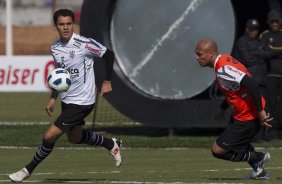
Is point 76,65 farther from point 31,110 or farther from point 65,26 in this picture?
point 31,110

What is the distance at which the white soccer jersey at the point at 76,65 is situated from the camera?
13.6 m

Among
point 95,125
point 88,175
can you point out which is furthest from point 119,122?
point 88,175

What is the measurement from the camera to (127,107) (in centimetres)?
2012

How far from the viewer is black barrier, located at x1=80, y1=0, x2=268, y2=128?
65.6 ft

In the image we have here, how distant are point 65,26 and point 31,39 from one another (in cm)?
4488

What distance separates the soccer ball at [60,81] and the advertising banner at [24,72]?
633 inches

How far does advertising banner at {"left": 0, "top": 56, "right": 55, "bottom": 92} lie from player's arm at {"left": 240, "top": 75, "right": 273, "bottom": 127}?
17.2m

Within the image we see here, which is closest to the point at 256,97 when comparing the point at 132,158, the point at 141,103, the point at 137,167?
the point at 137,167

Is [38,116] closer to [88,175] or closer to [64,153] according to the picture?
[64,153]

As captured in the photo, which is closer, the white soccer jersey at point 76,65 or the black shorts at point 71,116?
the black shorts at point 71,116

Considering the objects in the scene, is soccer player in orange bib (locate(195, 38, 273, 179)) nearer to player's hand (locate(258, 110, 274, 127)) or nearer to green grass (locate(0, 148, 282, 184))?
player's hand (locate(258, 110, 274, 127))

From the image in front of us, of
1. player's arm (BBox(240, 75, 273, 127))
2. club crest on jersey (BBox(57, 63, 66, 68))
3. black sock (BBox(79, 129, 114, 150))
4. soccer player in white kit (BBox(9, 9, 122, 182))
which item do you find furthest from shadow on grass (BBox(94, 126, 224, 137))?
player's arm (BBox(240, 75, 273, 127))

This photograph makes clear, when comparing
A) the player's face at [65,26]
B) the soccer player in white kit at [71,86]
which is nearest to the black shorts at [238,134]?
the soccer player in white kit at [71,86]

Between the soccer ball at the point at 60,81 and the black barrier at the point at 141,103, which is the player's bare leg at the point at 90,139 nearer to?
the soccer ball at the point at 60,81
